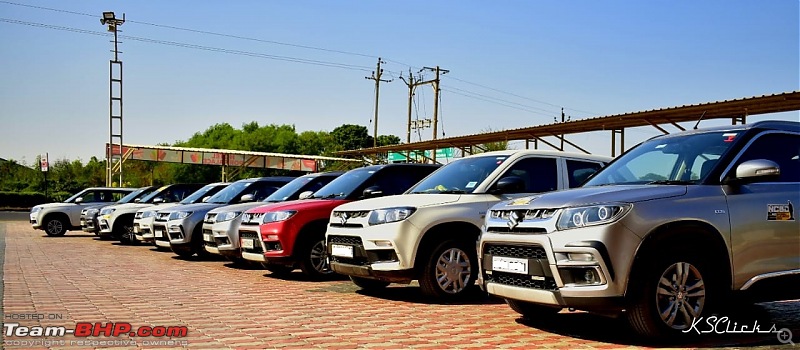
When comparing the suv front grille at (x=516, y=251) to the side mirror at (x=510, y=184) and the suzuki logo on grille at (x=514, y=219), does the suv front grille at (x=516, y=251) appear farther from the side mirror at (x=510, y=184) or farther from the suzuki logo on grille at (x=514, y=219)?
the side mirror at (x=510, y=184)

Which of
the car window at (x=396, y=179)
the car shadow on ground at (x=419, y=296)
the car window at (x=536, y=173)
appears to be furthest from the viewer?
the car window at (x=396, y=179)

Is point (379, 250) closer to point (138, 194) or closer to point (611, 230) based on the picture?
point (611, 230)

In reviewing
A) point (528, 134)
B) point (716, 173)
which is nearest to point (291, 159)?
point (528, 134)

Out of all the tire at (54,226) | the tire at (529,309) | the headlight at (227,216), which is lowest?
the tire at (54,226)

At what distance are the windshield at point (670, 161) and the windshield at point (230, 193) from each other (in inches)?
383

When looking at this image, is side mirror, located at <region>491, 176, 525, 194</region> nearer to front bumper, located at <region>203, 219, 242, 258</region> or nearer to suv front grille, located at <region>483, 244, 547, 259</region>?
suv front grille, located at <region>483, 244, 547, 259</region>

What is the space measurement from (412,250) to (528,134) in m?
14.2

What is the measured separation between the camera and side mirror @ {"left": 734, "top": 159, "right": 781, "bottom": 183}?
604 cm

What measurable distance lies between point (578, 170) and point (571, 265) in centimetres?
375

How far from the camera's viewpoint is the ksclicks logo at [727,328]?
605 centimetres

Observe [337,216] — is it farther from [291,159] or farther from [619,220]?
[291,159]

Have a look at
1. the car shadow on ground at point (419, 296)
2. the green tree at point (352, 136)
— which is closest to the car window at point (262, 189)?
the car shadow on ground at point (419, 296)

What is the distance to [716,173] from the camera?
6324mm

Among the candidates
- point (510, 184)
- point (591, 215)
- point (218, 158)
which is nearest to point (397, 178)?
point (510, 184)
